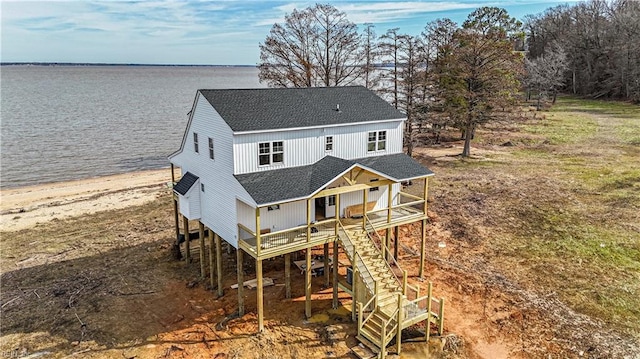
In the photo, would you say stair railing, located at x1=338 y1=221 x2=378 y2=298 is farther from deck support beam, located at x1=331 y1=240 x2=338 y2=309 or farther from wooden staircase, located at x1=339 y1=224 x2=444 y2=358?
deck support beam, located at x1=331 y1=240 x2=338 y2=309

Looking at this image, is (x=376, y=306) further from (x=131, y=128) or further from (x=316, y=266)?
(x=131, y=128)

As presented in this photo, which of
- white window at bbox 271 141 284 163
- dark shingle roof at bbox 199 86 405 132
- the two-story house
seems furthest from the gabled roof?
dark shingle roof at bbox 199 86 405 132

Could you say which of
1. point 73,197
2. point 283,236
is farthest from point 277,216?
point 73,197

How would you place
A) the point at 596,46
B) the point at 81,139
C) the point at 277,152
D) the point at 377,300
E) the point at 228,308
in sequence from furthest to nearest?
the point at 596,46
the point at 81,139
the point at 228,308
the point at 277,152
the point at 377,300

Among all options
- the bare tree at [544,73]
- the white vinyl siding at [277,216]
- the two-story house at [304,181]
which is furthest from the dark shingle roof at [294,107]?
the bare tree at [544,73]

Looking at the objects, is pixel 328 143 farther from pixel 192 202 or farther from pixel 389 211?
pixel 192 202

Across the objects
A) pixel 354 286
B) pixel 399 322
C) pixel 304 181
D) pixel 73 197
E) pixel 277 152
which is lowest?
pixel 73 197
